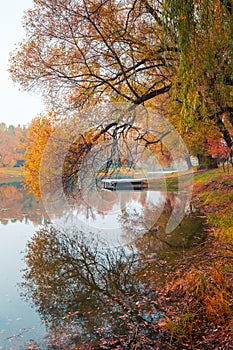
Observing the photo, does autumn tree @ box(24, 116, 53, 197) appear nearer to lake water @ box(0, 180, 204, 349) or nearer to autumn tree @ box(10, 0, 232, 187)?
lake water @ box(0, 180, 204, 349)

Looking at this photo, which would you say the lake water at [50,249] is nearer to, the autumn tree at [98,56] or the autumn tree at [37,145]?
the autumn tree at [37,145]

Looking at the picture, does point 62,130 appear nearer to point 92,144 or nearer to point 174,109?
point 92,144

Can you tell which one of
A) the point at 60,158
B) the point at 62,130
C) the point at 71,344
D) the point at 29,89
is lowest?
the point at 71,344

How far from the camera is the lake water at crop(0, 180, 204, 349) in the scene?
4.89 meters

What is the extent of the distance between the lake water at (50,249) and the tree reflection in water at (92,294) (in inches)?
1.0

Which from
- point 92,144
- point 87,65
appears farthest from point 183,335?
point 87,65

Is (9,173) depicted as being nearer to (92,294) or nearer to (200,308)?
(92,294)

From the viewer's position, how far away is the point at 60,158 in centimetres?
823

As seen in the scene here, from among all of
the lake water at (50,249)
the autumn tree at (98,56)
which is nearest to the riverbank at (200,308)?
the lake water at (50,249)

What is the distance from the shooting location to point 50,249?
9234mm

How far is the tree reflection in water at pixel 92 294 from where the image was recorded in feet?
14.6

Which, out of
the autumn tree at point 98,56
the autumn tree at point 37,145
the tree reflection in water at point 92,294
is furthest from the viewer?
the autumn tree at point 37,145

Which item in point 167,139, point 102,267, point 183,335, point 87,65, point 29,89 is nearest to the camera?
point 183,335

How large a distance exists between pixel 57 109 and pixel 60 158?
1.78 metres
